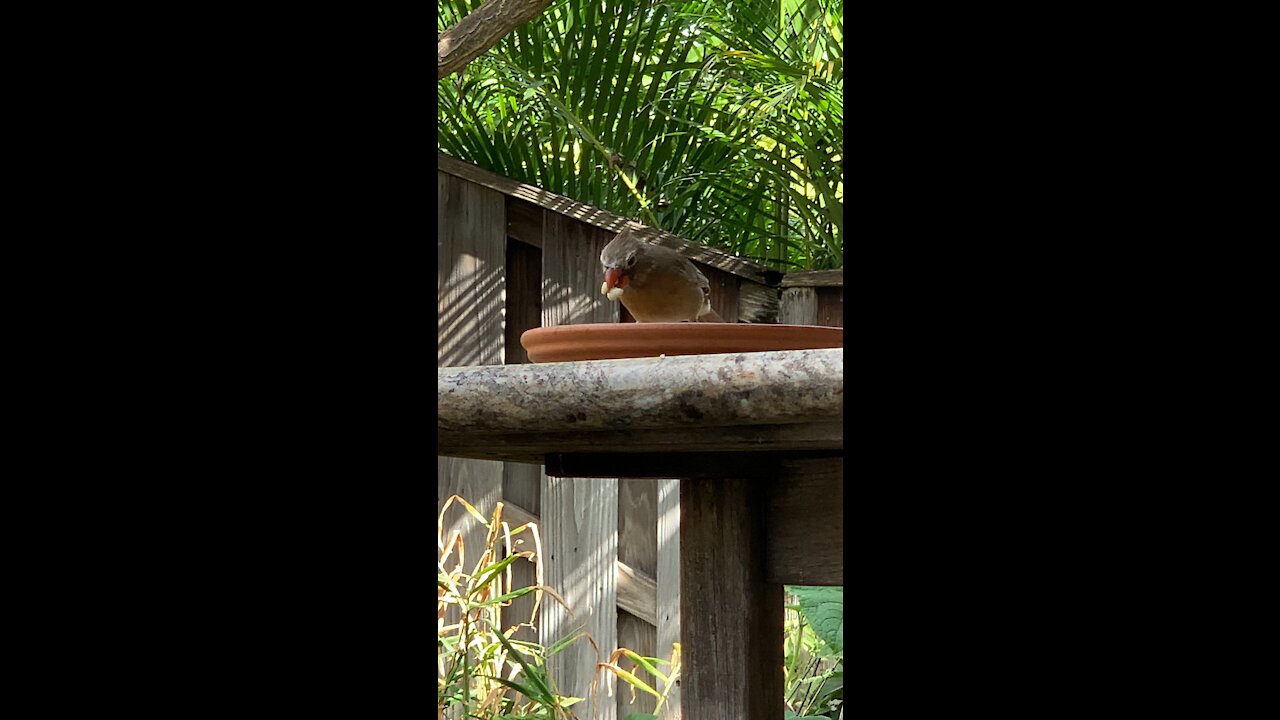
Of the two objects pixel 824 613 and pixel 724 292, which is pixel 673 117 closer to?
pixel 724 292

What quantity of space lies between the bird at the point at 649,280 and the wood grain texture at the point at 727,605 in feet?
0.77

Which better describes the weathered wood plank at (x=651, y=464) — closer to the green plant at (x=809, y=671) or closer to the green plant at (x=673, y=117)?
the green plant at (x=809, y=671)

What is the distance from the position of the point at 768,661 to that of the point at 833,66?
78.0 inches

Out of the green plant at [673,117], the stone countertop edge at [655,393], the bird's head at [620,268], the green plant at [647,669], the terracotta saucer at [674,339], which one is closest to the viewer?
the stone countertop edge at [655,393]

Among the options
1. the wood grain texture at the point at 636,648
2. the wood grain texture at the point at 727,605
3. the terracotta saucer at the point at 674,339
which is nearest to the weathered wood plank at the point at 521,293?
the wood grain texture at the point at 636,648

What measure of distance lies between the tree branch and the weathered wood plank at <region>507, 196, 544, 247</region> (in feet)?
1.15

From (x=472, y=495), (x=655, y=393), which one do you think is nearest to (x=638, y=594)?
(x=472, y=495)

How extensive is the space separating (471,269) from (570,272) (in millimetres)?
190

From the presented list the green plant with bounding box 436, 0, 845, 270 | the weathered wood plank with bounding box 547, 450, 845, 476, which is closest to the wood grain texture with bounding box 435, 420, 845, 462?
the weathered wood plank with bounding box 547, 450, 845, 476

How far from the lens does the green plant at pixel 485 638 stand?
2312 mm

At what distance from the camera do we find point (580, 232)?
2.41 m

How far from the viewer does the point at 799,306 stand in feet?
8.23

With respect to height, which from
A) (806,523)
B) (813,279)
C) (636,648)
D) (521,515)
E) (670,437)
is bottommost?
(636,648)
